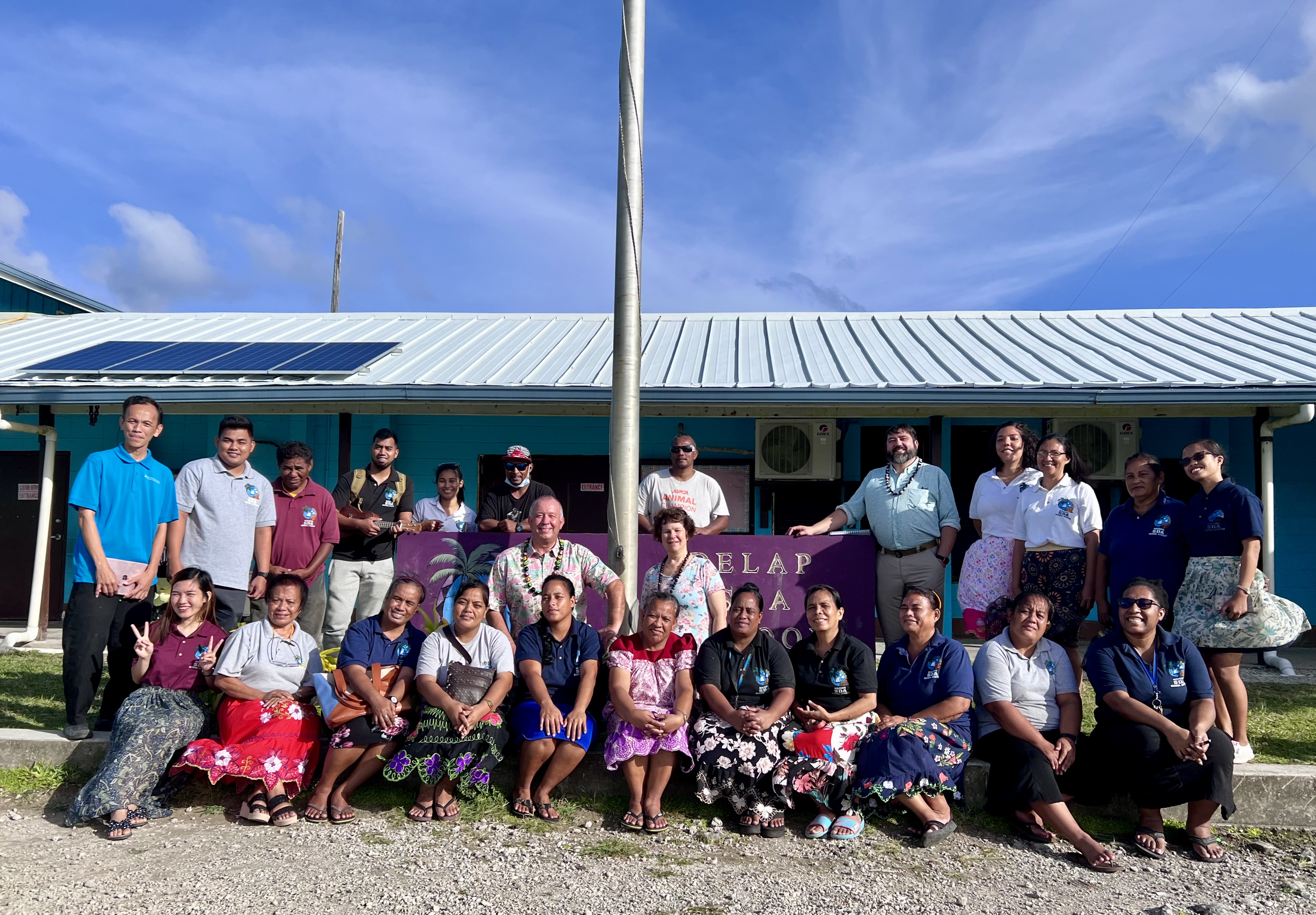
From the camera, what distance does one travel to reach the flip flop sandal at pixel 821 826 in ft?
12.1

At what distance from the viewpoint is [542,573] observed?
446 centimetres

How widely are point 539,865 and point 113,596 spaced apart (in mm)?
2470

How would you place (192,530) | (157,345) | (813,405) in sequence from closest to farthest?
1. (192,530)
2. (813,405)
3. (157,345)

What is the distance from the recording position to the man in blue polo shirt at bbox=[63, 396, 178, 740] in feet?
13.9

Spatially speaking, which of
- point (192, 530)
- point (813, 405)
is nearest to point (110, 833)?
point (192, 530)

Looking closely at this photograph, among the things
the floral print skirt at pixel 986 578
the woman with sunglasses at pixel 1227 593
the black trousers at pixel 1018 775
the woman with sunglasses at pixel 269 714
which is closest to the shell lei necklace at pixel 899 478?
the floral print skirt at pixel 986 578

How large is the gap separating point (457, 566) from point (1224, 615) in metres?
3.93

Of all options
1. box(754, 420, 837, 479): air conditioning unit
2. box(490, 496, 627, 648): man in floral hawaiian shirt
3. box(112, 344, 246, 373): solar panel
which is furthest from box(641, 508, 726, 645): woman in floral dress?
box(112, 344, 246, 373): solar panel

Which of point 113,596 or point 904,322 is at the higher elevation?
point 904,322

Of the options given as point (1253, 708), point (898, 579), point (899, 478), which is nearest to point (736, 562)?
point (898, 579)

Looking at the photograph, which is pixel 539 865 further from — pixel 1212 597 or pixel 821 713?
pixel 1212 597

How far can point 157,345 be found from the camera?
9789mm

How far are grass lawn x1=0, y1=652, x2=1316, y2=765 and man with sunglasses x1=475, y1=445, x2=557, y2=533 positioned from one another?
2599 millimetres

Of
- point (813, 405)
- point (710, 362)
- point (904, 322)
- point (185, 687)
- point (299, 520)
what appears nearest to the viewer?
point (185, 687)
